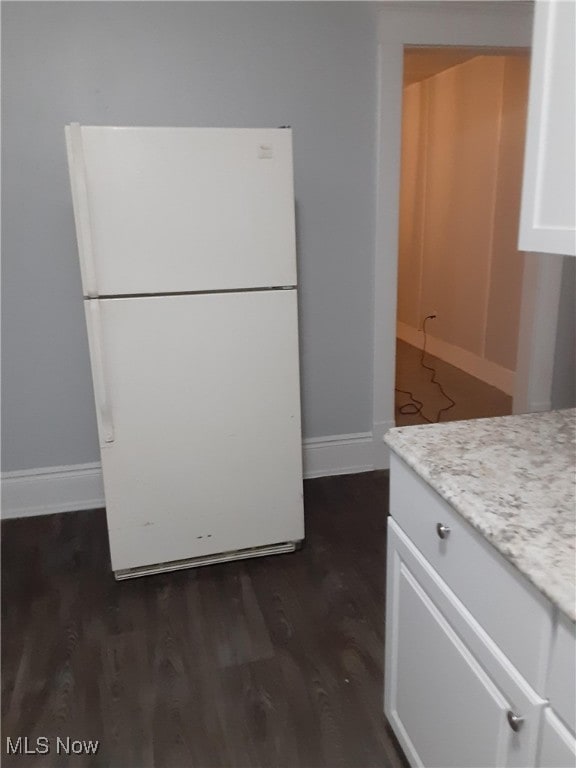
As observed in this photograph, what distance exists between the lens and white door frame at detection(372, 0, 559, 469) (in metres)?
2.75

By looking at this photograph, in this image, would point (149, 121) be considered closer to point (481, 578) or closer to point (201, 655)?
point (201, 655)

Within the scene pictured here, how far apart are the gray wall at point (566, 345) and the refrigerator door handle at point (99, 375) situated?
2.44 meters

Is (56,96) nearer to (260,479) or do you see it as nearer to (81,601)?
(260,479)

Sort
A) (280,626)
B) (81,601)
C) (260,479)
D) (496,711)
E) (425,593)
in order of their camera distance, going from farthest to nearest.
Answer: (260,479) < (81,601) < (280,626) < (425,593) < (496,711)

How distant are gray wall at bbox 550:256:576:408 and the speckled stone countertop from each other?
2.05 metres

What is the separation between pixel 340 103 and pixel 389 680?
2336 millimetres

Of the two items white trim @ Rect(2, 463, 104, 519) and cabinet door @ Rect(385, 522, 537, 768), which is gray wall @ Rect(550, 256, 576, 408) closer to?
cabinet door @ Rect(385, 522, 537, 768)

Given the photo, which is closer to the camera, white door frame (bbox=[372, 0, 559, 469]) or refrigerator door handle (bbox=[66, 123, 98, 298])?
refrigerator door handle (bbox=[66, 123, 98, 298])

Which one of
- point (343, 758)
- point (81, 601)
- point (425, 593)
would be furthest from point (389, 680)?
point (81, 601)

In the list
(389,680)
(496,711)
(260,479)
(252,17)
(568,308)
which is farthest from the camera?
(568,308)

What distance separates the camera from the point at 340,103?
109 inches

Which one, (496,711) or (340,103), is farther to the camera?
(340,103)

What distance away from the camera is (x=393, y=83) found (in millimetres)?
2799

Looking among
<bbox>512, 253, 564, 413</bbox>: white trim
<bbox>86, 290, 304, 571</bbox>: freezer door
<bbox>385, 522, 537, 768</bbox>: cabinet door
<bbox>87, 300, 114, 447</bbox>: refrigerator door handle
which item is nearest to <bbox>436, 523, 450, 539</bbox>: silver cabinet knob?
<bbox>385, 522, 537, 768</bbox>: cabinet door
